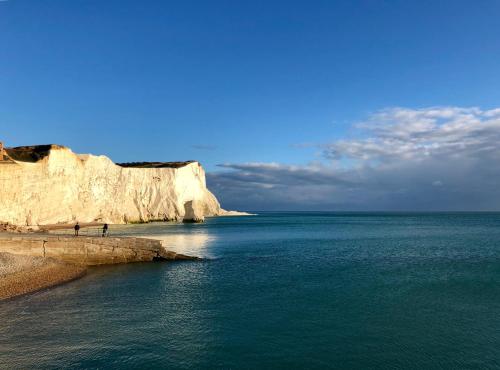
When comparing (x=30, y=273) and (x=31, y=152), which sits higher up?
(x=31, y=152)

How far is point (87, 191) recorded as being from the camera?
59156 millimetres

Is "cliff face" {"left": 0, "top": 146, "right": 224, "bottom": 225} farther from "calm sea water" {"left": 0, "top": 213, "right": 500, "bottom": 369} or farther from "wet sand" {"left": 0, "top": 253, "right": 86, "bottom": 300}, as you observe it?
"calm sea water" {"left": 0, "top": 213, "right": 500, "bottom": 369}

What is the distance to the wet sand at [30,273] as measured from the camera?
17.2m

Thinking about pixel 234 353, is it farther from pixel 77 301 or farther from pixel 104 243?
pixel 104 243

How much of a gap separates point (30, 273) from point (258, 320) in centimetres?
1256

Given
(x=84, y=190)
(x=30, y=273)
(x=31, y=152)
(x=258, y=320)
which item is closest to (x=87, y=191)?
(x=84, y=190)

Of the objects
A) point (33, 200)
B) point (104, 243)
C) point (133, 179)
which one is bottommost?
point (104, 243)

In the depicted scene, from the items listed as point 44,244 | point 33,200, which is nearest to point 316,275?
point 44,244

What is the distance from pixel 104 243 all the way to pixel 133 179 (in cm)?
4699

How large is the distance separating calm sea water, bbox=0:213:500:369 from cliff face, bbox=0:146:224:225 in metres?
29.8

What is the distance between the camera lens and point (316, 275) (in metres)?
22.7

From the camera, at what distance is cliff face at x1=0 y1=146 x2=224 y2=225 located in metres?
46.5

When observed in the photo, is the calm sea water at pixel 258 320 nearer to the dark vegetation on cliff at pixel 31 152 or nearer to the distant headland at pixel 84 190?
the distant headland at pixel 84 190

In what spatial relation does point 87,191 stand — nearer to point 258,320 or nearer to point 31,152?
point 31,152
